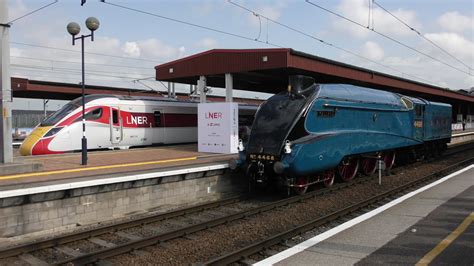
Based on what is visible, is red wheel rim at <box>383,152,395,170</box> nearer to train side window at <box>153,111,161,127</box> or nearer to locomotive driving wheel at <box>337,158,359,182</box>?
locomotive driving wheel at <box>337,158,359,182</box>

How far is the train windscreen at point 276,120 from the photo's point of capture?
11.8 m

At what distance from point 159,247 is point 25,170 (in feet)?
16.6

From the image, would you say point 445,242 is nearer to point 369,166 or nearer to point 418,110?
point 369,166

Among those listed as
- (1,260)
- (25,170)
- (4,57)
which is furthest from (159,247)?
(4,57)

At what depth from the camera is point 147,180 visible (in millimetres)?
10859

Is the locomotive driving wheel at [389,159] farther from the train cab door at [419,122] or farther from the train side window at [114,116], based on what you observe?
the train side window at [114,116]

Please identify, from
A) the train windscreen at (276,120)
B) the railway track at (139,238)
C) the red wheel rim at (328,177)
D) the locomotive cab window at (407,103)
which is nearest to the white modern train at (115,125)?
the train windscreen at (276,120)

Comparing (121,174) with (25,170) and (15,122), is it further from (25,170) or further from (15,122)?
(15,122)

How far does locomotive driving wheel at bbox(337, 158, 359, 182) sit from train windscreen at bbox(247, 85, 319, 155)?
3164 millimetres

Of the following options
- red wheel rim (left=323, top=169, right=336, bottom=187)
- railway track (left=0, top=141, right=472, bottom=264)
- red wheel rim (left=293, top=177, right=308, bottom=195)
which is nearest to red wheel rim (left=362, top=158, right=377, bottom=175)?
red wheel rim (left=323, top=169, right=336, bottom=187)

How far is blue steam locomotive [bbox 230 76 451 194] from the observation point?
1160cm

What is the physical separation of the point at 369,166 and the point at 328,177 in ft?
11.4

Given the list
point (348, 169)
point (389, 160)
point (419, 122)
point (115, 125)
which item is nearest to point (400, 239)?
point (348, 169)

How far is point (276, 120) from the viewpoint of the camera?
12.2 m
